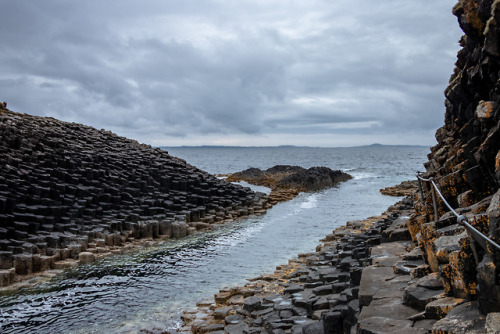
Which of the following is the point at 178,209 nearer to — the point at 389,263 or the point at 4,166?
the point at 4,166

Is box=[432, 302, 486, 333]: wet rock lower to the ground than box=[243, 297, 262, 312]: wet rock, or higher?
higher

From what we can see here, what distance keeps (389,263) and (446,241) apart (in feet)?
7.43

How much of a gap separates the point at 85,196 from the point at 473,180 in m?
18.2

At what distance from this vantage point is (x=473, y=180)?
7.43 meters

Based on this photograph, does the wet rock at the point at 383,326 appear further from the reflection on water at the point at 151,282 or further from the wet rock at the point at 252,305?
the reflection on water at the point at 151,282

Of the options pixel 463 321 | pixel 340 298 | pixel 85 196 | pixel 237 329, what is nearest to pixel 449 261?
pixel 463 321

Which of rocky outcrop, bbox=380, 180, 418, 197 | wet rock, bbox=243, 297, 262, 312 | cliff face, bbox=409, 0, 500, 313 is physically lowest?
wet rock, bbox=243, 297, 262, 312

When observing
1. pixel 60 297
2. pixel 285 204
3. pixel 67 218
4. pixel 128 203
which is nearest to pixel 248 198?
pixel 285 204

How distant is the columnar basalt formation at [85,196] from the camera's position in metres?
15.5

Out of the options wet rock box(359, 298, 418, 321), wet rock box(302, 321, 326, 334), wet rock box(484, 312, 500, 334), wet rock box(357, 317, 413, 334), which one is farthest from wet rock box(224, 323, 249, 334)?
wet rock box(484, 312, 500, 334)

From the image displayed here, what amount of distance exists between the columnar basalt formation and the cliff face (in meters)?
12.6

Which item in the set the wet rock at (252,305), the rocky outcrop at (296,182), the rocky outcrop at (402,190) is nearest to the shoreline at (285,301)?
the wet rock at (252,305)

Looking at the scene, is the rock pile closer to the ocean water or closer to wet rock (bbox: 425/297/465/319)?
wet rock (bbox: 425/297/465/319)

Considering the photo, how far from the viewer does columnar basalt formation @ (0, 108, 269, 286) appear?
15.5m
